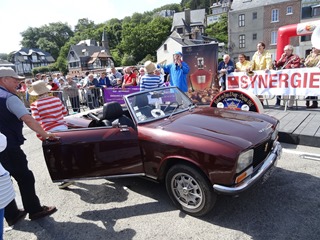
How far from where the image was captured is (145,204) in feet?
11.7

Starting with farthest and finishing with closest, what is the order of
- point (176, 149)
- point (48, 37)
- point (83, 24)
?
point (83, 24) < point (48, 37) < point (176, 149)

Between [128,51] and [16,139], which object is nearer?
[16,139]

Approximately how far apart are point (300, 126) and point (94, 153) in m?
4.58

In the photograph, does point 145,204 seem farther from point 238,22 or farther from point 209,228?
point 238,22

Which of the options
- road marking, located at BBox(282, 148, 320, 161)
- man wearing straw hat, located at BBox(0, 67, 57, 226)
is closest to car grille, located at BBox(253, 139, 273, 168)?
road marking, located at BBox(282, 148, 320, 161)

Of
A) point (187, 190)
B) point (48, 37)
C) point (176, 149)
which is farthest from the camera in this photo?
point (48, 37)

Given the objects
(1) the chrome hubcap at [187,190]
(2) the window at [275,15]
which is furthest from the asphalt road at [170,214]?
(2) the window at [275,15]

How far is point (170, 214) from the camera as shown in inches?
128

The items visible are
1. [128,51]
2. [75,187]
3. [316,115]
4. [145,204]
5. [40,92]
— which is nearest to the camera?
[145,204]

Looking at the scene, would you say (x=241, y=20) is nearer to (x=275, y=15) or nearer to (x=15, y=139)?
(x=275, y=15)

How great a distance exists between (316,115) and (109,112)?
5466mm

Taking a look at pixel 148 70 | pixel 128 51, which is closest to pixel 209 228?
pixel 148 70

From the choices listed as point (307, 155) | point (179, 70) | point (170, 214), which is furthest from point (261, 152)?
point (179, 70)

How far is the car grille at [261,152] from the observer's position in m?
3.03
